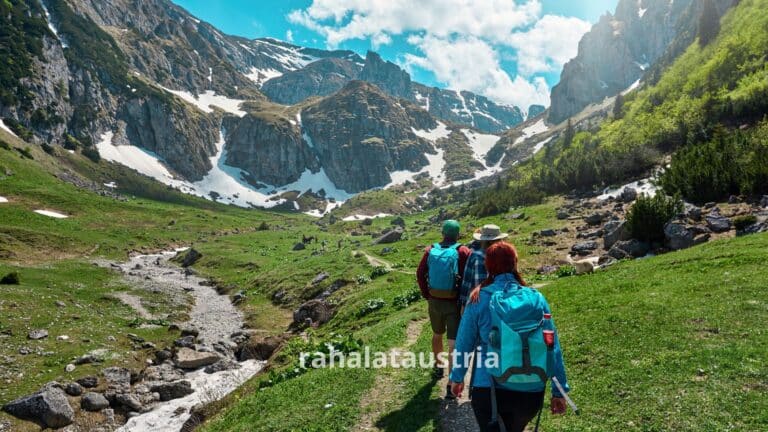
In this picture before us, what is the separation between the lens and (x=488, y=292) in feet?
21.9

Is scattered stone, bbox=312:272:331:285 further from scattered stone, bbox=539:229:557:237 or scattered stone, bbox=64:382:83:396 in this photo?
scattered stone, bbox=64:382:83:396

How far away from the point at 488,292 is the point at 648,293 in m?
14.2

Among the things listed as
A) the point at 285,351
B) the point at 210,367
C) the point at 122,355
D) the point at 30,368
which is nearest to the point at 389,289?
the point at 285,351

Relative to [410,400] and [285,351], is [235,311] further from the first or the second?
[410,400]

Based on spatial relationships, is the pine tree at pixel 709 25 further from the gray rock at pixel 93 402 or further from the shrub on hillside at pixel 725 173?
the gray rock at pixel 93 402

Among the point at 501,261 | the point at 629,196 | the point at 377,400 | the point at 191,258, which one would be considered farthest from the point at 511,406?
the point at 191,258

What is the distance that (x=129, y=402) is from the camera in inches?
861

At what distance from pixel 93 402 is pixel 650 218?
1496 inches

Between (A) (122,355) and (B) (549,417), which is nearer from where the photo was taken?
(B) (549,417)

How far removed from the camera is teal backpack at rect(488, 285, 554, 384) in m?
5.75

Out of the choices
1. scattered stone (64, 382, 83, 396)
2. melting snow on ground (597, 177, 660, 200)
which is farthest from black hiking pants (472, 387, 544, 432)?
melting snow on ground (597, 177, 660, 200)

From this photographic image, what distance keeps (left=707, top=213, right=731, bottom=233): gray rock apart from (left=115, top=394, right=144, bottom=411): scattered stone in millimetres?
39147

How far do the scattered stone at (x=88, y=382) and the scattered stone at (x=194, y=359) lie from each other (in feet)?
16.5

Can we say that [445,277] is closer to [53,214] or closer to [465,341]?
[465,341]
